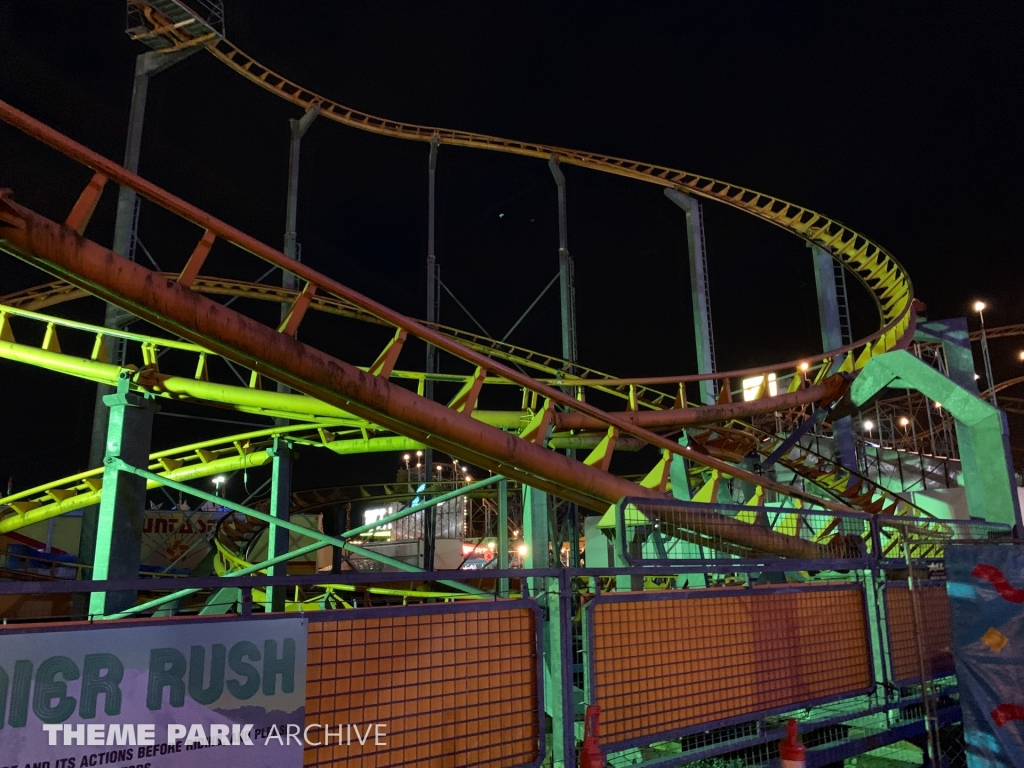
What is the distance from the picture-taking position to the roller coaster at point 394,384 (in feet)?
16.7

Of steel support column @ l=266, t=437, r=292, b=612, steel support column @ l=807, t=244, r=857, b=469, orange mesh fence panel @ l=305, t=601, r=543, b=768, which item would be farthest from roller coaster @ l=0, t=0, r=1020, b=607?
orange mesh fence panel @ l=305, t=601, r=543, b=768

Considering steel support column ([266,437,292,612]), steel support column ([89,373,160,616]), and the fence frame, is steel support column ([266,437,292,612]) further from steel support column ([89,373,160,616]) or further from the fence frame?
the fence frame

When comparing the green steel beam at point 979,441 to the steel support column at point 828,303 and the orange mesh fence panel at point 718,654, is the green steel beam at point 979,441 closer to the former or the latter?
the steel support column at point 828,303

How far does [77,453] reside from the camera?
22594mm

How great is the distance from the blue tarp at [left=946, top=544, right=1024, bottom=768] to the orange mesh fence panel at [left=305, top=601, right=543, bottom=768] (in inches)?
109

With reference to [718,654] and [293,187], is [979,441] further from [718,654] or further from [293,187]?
[293,187]

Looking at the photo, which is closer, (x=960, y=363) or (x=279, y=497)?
(x=279, y=497)

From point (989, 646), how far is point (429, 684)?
3.43 m

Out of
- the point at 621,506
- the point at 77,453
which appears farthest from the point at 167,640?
the point at 77,453

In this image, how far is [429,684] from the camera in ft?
10.4

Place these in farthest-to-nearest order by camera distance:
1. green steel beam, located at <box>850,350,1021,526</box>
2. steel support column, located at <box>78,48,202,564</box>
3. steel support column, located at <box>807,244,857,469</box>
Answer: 1. steel support column, located at <box>807,244,857,469</box>
2. steel support column, located at <box>78,48,202,564</box>
3. green steel beam, located at <box>850,350,1021,526</box>

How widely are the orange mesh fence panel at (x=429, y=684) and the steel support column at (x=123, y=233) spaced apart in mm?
8962

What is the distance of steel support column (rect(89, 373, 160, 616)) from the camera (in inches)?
250

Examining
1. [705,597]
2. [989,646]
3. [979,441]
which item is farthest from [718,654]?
[979,441]
